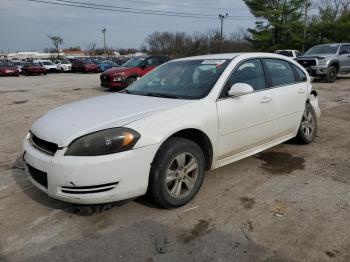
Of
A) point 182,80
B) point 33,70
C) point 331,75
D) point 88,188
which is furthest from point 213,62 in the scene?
point 33,70

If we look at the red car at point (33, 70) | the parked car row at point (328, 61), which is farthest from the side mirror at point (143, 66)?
the red car at point (33, 70)

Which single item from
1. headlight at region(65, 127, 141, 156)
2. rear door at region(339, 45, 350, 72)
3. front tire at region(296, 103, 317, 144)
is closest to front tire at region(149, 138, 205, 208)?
headlight at region(65, 127, 141, 156)

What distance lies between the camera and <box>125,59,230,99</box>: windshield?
4.12 metres

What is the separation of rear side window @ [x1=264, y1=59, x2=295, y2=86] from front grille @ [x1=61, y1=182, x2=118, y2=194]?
8.98 feet

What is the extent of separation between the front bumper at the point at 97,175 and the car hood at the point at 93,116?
0.22 m

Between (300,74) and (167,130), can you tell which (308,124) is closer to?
(300,74)

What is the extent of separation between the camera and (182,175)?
3.63 metres

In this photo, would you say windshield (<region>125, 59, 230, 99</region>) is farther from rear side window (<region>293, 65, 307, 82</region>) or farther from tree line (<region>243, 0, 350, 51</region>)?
tree line (<region>243, 0, 350, 51</region>)

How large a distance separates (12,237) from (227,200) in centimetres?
210

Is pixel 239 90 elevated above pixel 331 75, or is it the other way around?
pixel 239 90

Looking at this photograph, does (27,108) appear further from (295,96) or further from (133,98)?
(295,96)

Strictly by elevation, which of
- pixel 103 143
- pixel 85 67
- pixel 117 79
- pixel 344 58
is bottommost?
pixel 103 143

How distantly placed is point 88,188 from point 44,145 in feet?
2.24

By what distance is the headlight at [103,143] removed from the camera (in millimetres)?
3131
